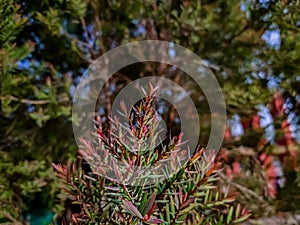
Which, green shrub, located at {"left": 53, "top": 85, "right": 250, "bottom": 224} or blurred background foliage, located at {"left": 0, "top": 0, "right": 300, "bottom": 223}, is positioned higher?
blurred background foliage, located at {"left": 0, "top": 0, "right": 300, "bottom": 223}

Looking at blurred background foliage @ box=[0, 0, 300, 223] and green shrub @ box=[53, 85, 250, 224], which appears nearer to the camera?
green shrub @ box=[53, 85, 250, 224]

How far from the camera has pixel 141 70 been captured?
1672mm

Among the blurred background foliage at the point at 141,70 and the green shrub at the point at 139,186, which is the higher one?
the blurred background foliage at the point at 141,70

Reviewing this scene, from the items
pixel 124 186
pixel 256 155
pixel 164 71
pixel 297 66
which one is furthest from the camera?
pixel 256 155

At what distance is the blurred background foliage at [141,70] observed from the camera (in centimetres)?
135

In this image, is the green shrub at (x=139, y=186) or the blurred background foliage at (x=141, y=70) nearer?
the green shrub at (x=139, y=186)

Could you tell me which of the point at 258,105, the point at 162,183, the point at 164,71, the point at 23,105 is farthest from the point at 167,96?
the point at 162,183

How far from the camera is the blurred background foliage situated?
1.35 m

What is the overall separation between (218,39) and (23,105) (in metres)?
0.72

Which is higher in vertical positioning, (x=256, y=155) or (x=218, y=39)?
(x=218, y=39)

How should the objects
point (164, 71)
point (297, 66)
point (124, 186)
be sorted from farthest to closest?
point (164, 71)
point (297, 66)
point (124, 186)

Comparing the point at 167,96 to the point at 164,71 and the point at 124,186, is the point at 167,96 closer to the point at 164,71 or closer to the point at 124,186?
the point at 164,71

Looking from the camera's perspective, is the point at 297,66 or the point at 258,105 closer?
the point at 297,66

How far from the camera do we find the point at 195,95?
165cm
